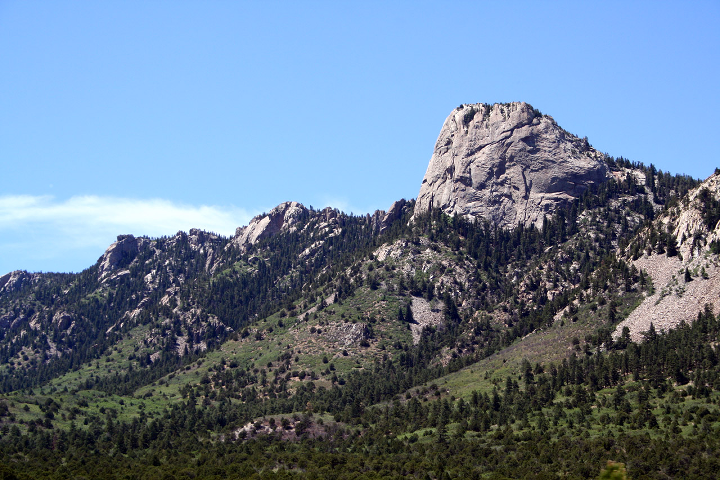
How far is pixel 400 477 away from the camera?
12169 centimetres

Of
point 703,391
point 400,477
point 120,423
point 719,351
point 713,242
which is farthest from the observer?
point 120,423

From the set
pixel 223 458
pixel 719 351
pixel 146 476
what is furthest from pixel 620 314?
pixel 146 476

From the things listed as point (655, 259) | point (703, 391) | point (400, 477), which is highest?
point (655, 259)

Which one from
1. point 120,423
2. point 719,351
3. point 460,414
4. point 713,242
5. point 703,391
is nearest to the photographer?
point 703,391

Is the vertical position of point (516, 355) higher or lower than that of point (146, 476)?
higher

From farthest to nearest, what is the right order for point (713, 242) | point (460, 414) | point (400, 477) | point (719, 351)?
point (713, 242), point (460, 414), point (719, 351), point (400, 477)

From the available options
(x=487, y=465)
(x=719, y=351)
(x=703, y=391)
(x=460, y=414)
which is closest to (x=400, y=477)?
(x=487, y=465)

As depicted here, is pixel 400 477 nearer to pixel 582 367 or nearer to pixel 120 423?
pixel 582 367

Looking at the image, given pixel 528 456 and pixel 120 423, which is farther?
pixel 120 423

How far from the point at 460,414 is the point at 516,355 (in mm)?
37754

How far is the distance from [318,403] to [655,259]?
91248 millimetres

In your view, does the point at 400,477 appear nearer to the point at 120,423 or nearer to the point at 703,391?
the point at 703,391

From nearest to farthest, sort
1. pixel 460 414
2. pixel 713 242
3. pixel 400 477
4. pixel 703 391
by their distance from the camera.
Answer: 1. pixel 400 477
2. pixel 703 391
3. pixel 460 414
4. pixel 713 242

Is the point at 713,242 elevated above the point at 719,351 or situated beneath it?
elevated above
